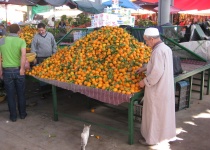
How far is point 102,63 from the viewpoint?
471cm

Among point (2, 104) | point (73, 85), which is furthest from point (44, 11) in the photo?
point (73, 85)

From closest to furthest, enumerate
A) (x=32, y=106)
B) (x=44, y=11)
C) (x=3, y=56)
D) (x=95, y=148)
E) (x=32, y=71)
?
(x=95, y=148)
(x=3, y=56)
(x=32, y=71)
(x=32, y=106)
(x=44, y=11)

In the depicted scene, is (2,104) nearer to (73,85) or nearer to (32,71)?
(32,71)

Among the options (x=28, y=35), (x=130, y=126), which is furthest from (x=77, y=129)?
(x=28, y=35)

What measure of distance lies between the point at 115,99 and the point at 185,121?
194 centimetres

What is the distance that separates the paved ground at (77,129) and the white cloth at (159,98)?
10.9 inches

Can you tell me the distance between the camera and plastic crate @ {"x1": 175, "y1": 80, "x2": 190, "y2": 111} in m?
5.53

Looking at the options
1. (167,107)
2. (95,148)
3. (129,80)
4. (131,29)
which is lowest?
(95,148)

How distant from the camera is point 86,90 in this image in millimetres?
4266

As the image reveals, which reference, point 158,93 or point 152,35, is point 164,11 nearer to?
point 152,35

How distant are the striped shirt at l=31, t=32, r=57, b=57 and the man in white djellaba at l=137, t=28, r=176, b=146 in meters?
3.14

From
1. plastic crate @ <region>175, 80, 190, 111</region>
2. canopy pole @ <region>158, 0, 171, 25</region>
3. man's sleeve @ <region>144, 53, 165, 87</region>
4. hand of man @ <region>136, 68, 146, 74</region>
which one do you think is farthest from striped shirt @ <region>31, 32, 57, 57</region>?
canopy pole @ <region>158, 0, 171, 25</region>

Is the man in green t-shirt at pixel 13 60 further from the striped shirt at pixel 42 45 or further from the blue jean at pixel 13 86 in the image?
the striped shirt at pixel 42 45

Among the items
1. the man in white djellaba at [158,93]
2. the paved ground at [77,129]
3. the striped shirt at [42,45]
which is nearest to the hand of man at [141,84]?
the man in white djellaba at [158,93]
